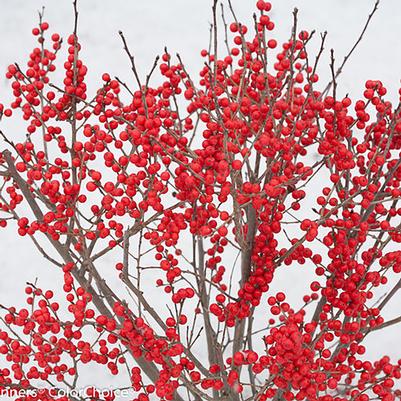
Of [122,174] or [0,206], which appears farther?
[0,206]

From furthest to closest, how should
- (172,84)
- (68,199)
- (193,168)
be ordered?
1. (172,84)
2. (68,199)
3. (193,168)

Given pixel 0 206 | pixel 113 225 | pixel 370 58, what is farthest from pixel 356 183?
pixel 370 58

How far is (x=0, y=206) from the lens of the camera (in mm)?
1184

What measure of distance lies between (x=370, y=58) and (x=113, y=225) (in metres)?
1.99

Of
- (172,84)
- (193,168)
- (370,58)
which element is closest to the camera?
(193,168)

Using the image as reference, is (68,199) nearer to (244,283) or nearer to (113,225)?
(113,225)

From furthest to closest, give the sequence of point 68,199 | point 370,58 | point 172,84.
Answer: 1. point 370,58
2. point 172,84
3. point 68,199

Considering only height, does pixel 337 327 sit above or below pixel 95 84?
below

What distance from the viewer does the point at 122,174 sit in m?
1.04

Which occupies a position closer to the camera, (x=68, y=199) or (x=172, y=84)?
(x=68, y=199)

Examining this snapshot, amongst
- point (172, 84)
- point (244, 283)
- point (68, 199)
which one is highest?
point (172, 84)

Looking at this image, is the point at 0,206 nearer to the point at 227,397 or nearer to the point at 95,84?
the point at 227,397

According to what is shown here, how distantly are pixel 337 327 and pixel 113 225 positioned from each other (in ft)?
1.47

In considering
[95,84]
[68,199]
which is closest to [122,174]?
[68,199]
